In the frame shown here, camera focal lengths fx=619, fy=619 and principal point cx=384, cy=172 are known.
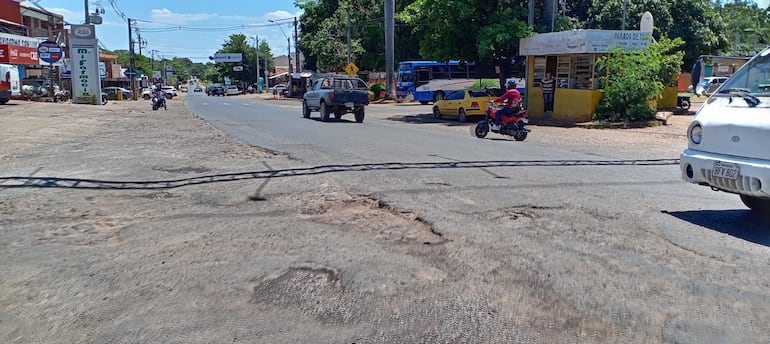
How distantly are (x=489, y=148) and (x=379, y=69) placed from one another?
145ft

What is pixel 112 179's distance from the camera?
932 cm

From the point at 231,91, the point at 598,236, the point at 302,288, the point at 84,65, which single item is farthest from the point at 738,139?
the point at 231,91

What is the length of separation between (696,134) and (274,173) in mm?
5994

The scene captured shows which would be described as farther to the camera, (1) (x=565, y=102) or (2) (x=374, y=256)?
(1) (x=565, y=102)

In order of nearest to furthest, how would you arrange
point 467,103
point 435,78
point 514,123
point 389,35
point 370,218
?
1. point 370,218
2. point 514,123
3. point 467,103
4. point 389,35
5. point 435,78

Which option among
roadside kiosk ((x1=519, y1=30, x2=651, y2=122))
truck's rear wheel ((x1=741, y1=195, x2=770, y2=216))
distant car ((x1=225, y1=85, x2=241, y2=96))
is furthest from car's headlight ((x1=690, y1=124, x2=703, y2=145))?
distant car ((x1=225, y1=85, x2=241, y2=96))

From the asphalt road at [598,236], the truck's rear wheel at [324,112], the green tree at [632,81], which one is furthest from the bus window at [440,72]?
the asphalt road at [598,236]

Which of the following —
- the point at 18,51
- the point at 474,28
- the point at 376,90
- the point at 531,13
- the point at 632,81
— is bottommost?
the point at 376,90

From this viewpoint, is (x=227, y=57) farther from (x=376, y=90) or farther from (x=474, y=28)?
(x=474, y=28)

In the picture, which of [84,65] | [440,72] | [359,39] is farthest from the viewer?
[359,39]

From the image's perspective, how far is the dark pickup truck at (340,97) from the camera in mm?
23625

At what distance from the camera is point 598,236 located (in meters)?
5.96

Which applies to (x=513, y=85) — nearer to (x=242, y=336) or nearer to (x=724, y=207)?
(x=724, y=207)

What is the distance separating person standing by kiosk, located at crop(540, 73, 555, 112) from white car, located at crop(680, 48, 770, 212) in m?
18.5
